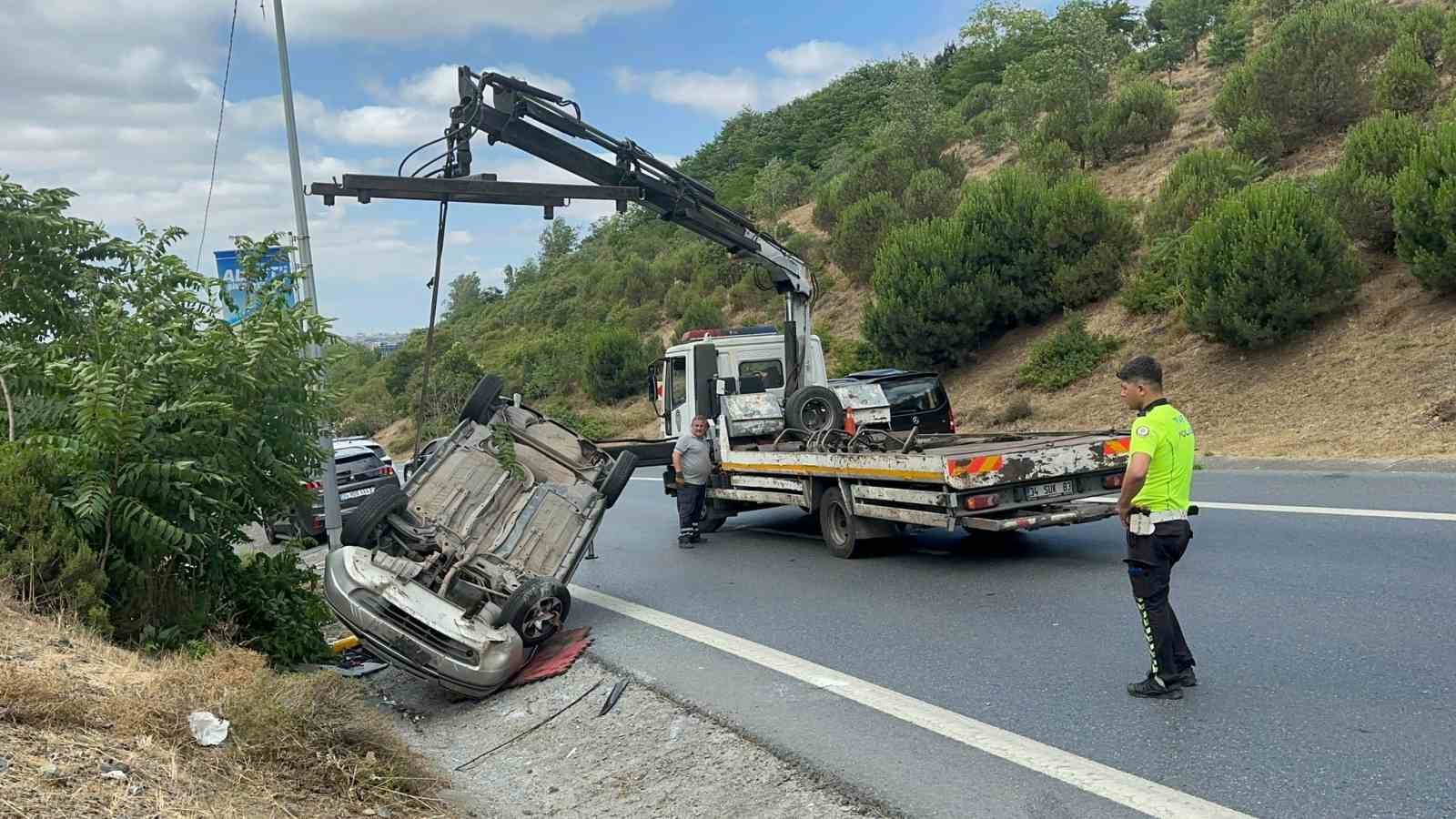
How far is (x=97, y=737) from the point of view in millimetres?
4562

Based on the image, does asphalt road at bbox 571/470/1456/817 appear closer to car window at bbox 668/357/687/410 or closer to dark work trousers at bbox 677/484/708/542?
dark work trousers at bbox 677/484/708/542

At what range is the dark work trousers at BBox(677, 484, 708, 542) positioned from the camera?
13.3 m

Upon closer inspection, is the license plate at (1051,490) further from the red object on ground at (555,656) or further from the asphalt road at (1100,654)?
the red object on ground at (555,656)

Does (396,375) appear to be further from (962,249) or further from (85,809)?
(85,809)

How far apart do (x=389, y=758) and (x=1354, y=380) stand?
1575cm

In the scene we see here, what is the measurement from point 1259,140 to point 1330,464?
14193 millimetres

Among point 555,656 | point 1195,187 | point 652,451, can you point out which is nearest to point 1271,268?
point 1195,187

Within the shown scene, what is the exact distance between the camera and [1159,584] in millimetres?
5887

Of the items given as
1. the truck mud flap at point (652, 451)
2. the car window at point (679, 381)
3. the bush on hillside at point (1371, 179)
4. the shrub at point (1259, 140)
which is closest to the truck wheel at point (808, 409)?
the truck mud flap at point (652, 451)

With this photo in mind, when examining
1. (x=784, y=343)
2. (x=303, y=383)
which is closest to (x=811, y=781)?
(x=303, y=383)

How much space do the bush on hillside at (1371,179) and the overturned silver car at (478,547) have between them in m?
15.0

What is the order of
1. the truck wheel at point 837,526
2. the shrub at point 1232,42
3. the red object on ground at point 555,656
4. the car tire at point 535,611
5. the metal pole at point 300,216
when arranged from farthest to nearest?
1. the shrub at point 1232,42
2. the metal pole at point 300,216
3. the truck wheel at point 837,526
4. the red object on ground at point 555,656
5. the car tire at point 535,611

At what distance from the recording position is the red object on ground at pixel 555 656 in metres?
7.98

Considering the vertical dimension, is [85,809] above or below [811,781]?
above
